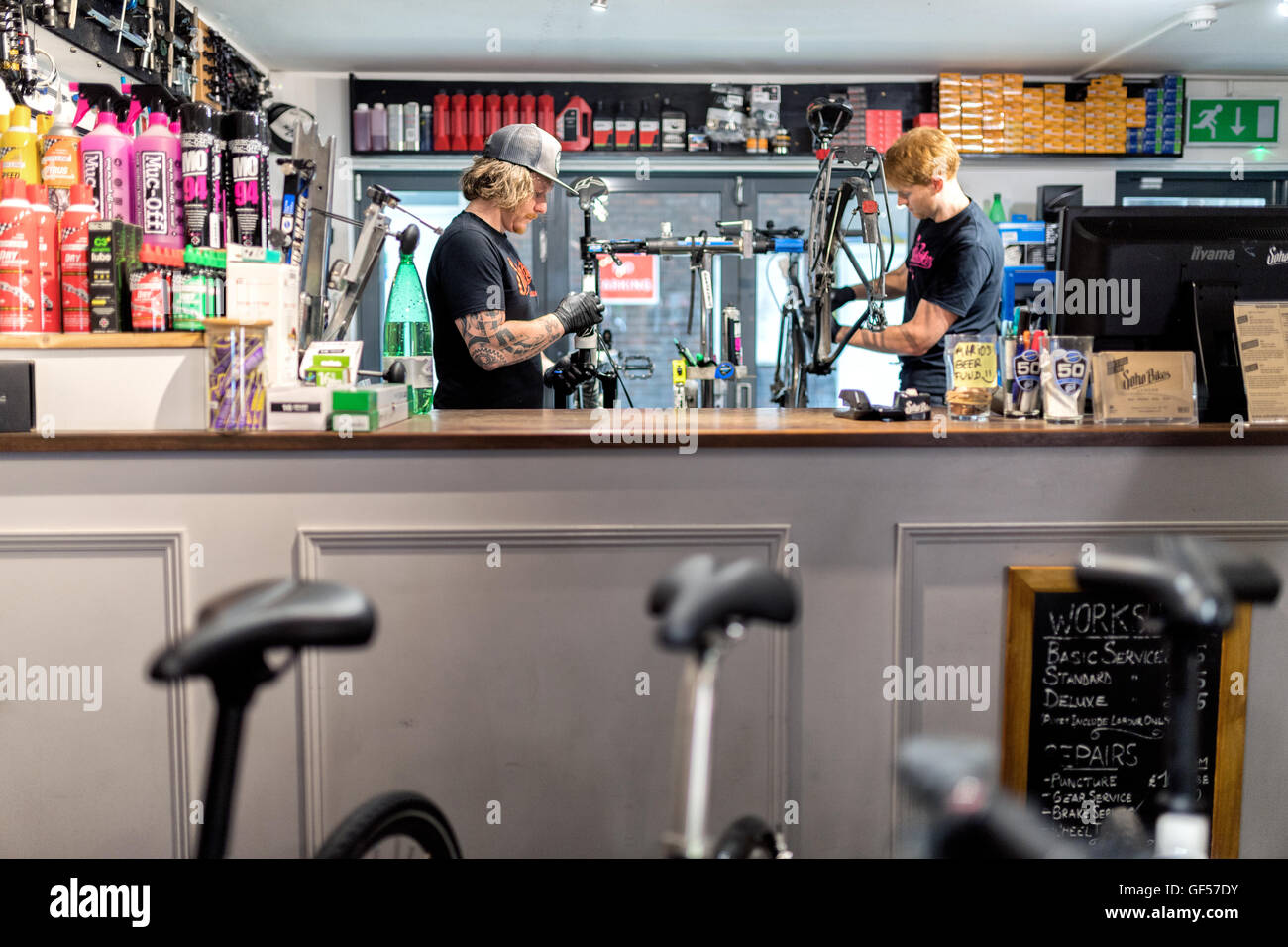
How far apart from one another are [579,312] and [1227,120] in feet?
16.6

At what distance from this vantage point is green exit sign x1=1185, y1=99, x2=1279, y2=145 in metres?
5.68

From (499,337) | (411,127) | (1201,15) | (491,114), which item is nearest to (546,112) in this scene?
(491,114)

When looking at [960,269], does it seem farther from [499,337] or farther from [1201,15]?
[1201,15]

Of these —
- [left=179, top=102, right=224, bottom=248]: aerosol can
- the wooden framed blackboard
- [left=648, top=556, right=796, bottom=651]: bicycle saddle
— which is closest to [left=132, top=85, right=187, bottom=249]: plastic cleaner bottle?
[left=179, top=102, right=224, bottom=248]: aerosol can

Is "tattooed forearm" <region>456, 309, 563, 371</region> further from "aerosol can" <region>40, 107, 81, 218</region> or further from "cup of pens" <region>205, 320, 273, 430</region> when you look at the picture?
"aerosol can" <region>40, 107, 81, 218</region>

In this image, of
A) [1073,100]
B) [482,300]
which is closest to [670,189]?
[1073,100]

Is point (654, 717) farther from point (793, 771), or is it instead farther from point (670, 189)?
point (670, 189)

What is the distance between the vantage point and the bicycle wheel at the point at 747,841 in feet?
4.63

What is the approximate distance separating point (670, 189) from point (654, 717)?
4.46 metres

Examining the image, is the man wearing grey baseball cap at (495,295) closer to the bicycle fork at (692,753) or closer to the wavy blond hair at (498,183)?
the wavy blond hair at (498,183)

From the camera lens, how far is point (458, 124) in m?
5.40

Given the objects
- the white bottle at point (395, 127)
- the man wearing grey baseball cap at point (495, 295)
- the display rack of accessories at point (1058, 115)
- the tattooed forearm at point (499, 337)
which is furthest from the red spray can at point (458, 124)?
the tattooed forearm at point (499, 337)

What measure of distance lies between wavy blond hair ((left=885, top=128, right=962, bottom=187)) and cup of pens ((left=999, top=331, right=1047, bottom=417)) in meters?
0.85

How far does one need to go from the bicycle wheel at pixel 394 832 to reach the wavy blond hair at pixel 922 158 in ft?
6.23
